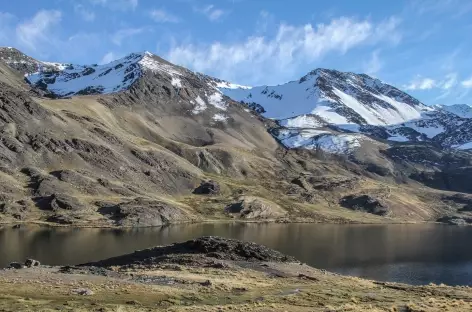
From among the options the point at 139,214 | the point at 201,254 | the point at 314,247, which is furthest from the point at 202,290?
the point at 139,214

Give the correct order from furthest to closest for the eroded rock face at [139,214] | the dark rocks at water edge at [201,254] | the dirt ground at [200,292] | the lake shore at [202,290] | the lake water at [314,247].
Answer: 1. the eroded rock face at [139,214]
2. the lake water at [314,247]
3. the dark rocks at water edge at [201,254]
4. the lake shore at [202,290]
5. the dirt ground at [200,292]

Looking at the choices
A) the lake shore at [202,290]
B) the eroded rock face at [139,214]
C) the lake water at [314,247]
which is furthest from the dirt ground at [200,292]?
the eroded rock face at [139,214]

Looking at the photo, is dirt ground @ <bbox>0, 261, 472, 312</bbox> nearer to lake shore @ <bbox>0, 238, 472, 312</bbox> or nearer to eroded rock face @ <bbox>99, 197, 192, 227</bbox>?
lake shore @ <bbox>0, 238, 472, 312</bbox>

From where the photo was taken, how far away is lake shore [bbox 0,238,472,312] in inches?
1622

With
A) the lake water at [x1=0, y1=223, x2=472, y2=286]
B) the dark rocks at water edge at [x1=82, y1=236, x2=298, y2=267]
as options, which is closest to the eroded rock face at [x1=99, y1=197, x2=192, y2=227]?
the lake water at [x1=0, y1=223, x2=472, y2=286]

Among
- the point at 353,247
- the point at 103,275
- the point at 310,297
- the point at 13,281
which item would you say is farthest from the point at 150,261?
the point at 353,247

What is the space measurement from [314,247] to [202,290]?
9259 centimetres

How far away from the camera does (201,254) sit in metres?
80.7

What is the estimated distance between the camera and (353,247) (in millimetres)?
145125

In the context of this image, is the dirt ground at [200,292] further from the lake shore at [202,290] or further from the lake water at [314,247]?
the lake water at [314,247]

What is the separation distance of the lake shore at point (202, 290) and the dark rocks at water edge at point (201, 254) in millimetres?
299

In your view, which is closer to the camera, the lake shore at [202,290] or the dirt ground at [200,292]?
the dirt ground at [200,292]

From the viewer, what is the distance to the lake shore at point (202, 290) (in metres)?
41.2

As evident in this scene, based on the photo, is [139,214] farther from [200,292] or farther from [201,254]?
[200,292]
